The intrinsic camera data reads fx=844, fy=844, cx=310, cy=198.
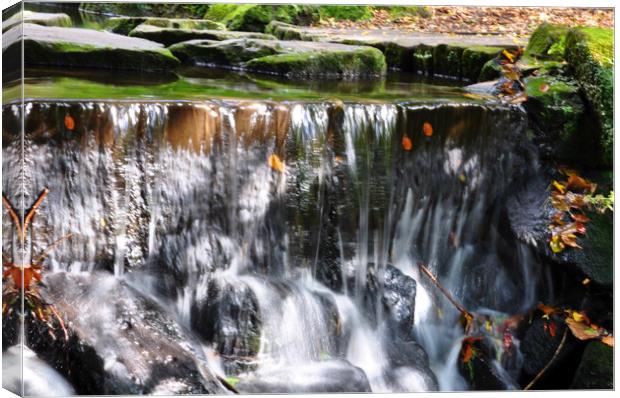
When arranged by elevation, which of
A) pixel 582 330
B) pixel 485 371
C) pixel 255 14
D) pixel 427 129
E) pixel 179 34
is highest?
pixel 255 14

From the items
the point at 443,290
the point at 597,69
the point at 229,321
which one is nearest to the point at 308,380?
the point at 229,321

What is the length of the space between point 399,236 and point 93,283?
161 centimetres

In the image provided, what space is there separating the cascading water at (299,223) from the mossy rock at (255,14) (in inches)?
18.1

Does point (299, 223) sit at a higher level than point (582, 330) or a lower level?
higher

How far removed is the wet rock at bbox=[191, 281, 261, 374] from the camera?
4195mm

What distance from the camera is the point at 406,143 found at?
4500 mm

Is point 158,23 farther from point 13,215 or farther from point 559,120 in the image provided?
point 559,120

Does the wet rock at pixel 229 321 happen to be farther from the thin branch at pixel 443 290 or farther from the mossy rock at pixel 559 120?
the mossy rock at pixel 559 120

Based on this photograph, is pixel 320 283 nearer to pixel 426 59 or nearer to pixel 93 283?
pixel 93 283

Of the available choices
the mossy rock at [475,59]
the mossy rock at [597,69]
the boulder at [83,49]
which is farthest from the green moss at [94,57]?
the mossy rock at [597,69]

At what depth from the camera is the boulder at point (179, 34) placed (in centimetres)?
437

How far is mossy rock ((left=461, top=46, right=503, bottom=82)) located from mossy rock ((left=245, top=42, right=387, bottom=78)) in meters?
0.50

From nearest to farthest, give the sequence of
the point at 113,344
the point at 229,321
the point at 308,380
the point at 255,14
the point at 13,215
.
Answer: the point at 13,215, the point at 113,344, the point at 308,380, the point at 229,321, the point at 255,14

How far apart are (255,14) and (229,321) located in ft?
5.15
